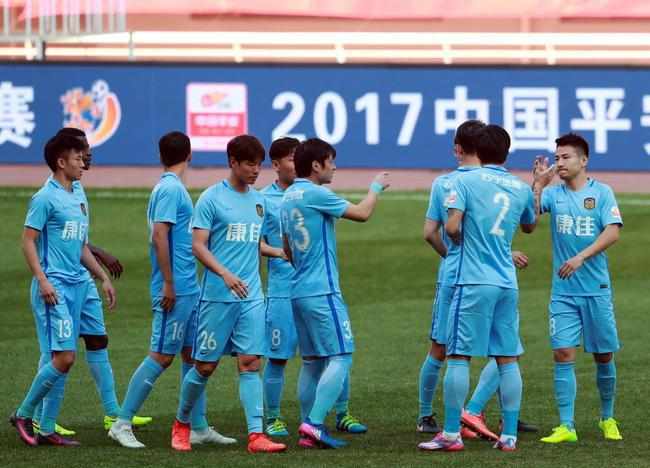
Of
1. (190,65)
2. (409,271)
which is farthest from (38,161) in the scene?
(409,271)

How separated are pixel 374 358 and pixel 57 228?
14.7 feet

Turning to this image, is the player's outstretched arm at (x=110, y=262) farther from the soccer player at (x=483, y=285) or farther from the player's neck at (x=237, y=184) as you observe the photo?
the soccer player at (x=483, y=285)

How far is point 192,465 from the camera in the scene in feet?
27.3

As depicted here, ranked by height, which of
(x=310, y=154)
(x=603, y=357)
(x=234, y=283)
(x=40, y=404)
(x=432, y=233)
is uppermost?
(x=310, y=154)

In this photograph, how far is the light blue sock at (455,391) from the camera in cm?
883

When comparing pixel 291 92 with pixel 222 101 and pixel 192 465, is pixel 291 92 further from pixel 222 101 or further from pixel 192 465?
pixel 192 465

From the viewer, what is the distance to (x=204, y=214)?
8844 mm

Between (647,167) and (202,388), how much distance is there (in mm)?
13434

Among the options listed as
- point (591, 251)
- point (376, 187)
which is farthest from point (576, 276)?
point (376, 187)

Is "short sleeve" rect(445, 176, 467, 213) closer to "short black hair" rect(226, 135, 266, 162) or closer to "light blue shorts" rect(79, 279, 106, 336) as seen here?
"short black hair" rect(226, 135, 266, 162)

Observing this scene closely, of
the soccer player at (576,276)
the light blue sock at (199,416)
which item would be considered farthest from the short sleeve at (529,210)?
the light blue sock at (199,416)

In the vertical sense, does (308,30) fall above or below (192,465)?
above

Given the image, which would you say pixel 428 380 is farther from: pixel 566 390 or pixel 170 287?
pixel 170 287

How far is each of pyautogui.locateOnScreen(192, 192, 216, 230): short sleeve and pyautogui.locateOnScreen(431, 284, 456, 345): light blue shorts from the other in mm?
1687
